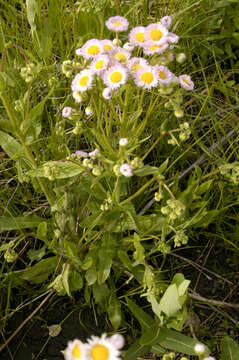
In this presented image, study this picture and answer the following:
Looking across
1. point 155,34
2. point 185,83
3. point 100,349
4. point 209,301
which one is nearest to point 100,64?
point 155,34

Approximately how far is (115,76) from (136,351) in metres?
0.96

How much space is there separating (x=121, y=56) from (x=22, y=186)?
93 cm

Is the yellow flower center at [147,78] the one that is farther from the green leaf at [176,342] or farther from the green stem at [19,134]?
the green leaf at [176,342]

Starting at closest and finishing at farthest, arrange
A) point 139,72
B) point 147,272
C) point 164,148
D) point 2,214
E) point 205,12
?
point 139,72 → point 147,272 → point 2,214 → point 164,148 → point 205,12

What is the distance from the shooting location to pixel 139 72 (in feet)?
4.18

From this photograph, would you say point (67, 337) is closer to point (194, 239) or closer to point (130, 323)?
point (130, 323)

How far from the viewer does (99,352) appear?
94 centimetres

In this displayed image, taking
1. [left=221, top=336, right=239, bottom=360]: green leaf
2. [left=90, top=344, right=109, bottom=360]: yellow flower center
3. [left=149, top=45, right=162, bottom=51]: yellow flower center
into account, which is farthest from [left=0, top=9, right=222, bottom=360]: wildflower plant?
[left=90, top=344, right=109, bottom=360]: yellow flower center

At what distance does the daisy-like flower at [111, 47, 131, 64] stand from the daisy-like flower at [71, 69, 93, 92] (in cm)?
11

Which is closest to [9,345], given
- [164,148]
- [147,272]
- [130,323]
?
[130,323]

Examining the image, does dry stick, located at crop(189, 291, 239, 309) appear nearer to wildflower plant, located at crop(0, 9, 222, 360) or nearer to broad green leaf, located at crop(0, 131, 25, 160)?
wildflower plant, located at crop(0, 9, 222, 360)

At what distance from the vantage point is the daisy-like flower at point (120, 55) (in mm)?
1319

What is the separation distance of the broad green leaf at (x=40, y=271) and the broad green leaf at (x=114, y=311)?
11.7 inches

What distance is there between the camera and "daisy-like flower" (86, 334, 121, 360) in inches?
36.3
